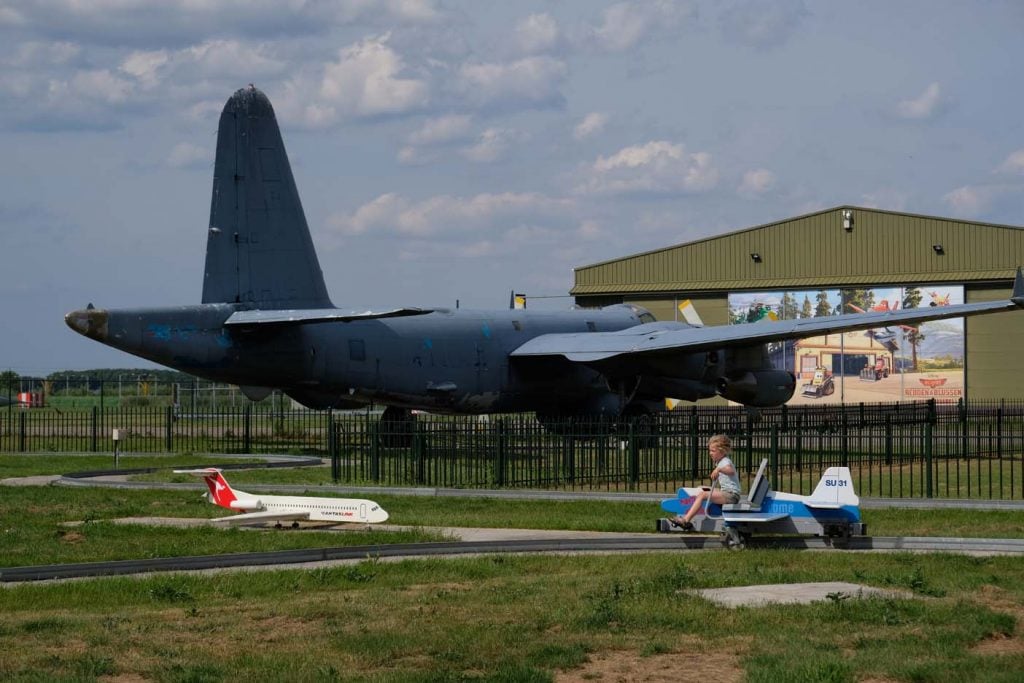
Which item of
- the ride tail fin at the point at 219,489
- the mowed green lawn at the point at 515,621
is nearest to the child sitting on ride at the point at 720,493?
the mowed green lawn at the point at 515,621

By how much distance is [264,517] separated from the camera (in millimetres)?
19078

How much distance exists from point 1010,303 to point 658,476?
35.1 ft

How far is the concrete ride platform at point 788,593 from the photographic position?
12000mm

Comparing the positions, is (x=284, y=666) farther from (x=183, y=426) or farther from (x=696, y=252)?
(x=696, y=252)

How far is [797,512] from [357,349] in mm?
20059

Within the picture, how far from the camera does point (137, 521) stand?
20000 millimetres

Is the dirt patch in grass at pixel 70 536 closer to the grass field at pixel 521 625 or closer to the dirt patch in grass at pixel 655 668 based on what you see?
the grass field at pixel 521 625

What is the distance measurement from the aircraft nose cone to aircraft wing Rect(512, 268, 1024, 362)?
13424 millimetres

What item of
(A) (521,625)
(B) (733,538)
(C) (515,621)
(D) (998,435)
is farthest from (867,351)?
(A) (521,625)

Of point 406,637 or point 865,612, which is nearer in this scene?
point 406,637

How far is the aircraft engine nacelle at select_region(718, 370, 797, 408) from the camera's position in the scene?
136ft

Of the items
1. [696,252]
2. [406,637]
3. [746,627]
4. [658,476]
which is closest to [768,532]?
[746,627]

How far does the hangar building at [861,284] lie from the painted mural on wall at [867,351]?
46 mm

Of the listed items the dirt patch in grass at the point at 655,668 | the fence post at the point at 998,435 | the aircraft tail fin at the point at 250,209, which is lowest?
the dirt patch in grass at the point at 655,668
